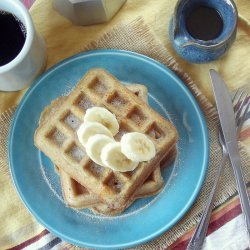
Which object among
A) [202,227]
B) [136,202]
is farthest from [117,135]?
[202,227]

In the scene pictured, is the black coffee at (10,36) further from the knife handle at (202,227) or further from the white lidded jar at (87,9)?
the knife handle at (202,227)

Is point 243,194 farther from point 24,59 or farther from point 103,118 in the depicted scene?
point 24,59

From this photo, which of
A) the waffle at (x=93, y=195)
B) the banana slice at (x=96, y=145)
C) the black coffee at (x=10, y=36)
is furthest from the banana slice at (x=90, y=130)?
the black coffee at (x=10, y=36)

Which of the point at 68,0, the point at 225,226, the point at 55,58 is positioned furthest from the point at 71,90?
the point at 225,226

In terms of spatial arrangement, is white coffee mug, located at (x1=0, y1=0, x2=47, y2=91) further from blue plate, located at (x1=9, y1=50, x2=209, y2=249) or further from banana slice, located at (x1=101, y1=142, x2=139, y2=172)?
banana slice, located at (x1=101, y1=142, x2=139, y2=172)

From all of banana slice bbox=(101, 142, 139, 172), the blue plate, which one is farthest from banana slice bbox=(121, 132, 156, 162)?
the blue plate

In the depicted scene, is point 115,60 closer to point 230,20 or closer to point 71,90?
point 71,90
